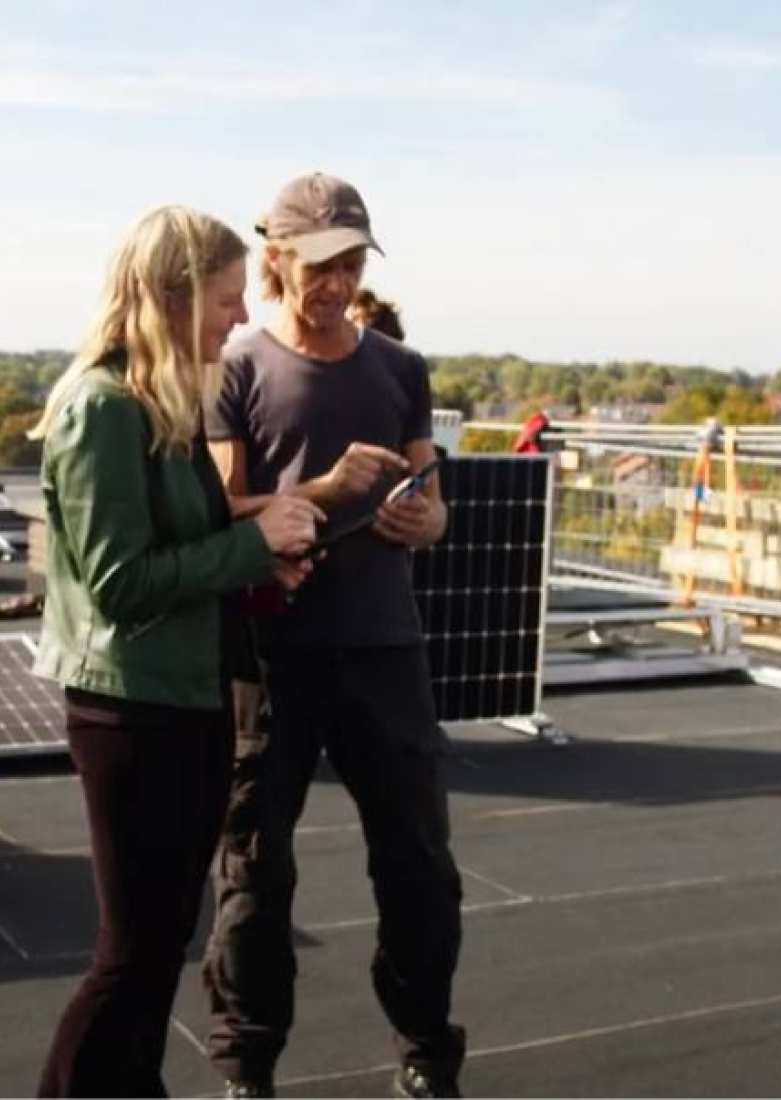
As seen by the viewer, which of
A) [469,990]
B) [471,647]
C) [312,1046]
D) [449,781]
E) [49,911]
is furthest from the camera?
[471,647]

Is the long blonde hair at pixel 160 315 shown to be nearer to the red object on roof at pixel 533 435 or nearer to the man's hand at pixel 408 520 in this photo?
the man's hand at pixel 408 520

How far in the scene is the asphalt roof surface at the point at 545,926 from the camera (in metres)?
3.96

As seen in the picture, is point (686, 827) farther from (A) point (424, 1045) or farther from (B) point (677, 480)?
(B) point (677, 480)

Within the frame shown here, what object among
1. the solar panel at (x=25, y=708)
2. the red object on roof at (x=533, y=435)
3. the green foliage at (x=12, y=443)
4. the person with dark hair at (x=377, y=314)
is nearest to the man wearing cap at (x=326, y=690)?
the person with dark hair at (x=377, y=314)

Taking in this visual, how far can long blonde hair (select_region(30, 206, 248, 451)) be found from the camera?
281 cm

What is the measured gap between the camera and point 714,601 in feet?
33.7

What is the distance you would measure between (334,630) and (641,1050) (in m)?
1.28

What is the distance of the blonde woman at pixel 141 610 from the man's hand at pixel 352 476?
0.36 m

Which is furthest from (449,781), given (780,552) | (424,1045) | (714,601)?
(780,552)

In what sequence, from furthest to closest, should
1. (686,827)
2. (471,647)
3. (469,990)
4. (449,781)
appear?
(471,647) → (449,781) → (686,827) → (469,990)

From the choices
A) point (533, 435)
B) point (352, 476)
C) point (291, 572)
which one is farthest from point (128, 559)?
point (533, 435)

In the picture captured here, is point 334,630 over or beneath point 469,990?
over

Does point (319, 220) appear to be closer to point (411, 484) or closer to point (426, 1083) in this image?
point (411, 484)

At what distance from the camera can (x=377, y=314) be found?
5.20m
